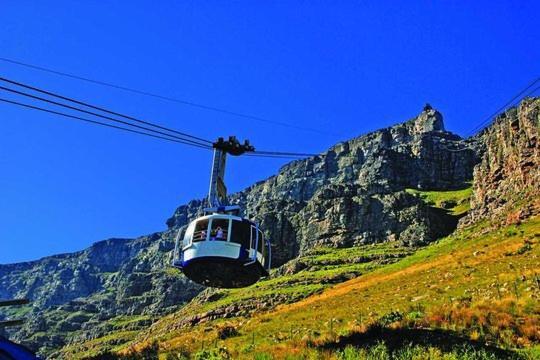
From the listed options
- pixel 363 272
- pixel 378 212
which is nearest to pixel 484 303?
pixel 363 272

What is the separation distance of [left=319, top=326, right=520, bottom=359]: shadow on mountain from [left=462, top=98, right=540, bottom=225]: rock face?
311ft

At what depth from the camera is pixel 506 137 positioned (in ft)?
531

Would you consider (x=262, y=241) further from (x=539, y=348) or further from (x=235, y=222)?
(x=539, y=348)

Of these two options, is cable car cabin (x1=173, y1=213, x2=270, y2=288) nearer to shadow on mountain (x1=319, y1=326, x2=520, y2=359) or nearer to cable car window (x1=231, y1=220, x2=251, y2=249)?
cable car window (x1=231, y1=220, x2=251, y2=249)

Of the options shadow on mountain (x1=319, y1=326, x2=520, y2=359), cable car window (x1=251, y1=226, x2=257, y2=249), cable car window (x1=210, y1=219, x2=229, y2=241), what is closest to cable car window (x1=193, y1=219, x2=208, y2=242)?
cable car window (x1=210, y1=219, x2=229, y2=241)

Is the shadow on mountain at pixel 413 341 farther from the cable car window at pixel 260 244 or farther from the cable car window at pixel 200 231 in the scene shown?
the cable car window at pixel 200 231

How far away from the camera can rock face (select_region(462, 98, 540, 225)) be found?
5258 inches

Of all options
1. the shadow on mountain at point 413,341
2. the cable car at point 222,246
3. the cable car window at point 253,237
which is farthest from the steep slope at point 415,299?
the cable car window at point 253,237

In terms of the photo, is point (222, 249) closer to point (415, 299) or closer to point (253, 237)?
point (253, 237)

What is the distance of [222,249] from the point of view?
1016 inches

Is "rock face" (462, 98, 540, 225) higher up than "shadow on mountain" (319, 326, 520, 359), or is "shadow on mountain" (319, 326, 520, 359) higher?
"rock face" (462, 98, 540, 225)

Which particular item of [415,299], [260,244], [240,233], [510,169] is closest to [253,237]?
[240,233]

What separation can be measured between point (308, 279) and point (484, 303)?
107 metres

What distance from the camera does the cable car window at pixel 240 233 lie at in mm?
25859
